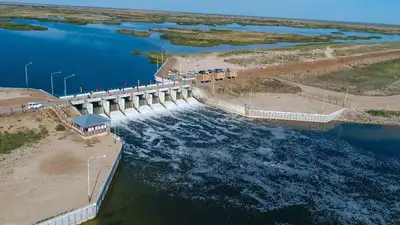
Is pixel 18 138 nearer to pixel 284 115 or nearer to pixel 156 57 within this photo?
pixel 284 115

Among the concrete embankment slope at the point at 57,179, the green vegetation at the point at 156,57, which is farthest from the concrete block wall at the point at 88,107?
the green vegetation at the point at 156,57

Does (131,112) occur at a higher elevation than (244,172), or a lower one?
higher

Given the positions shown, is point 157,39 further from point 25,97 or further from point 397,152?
point 397,152

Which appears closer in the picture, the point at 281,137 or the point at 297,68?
the point at 281,137

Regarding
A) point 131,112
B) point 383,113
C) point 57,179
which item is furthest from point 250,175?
point 383,113

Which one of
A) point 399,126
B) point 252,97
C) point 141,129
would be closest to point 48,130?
point 141,129

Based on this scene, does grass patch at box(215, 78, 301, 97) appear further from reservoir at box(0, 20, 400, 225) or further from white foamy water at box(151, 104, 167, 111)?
white foamy water at box(151, 104, 167, 111)

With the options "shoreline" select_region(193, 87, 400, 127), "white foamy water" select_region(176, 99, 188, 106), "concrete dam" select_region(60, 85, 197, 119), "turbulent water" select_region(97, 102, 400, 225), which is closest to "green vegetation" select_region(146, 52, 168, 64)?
"concrete dam" select_region(60, 85, 197, 119)
